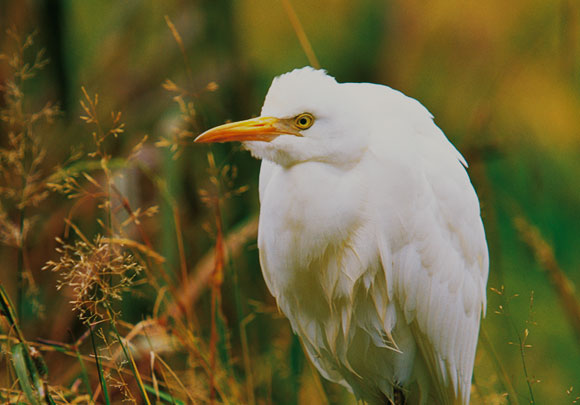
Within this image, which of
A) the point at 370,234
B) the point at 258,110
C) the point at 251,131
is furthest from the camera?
the point at 258,110

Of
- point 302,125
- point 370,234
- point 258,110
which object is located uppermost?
point 302,125

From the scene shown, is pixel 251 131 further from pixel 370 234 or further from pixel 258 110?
pixel 258 110

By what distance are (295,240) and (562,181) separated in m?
2.25

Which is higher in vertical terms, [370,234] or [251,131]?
[251,131]

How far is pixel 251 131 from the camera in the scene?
916mm

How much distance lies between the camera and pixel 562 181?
289 centimetres

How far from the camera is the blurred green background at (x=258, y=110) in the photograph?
1656 millimetres

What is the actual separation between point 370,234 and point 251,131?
0.27m

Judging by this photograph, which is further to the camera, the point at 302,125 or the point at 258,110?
the point at 258,110

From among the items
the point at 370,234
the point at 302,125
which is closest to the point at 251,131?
the point at 302,125

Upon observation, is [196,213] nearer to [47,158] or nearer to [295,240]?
[47,158]

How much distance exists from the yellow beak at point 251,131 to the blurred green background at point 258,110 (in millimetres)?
226

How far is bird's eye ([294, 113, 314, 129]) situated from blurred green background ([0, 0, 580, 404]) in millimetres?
249

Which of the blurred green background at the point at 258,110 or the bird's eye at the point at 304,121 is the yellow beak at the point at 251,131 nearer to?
the bird's eye at the point at 304,121
